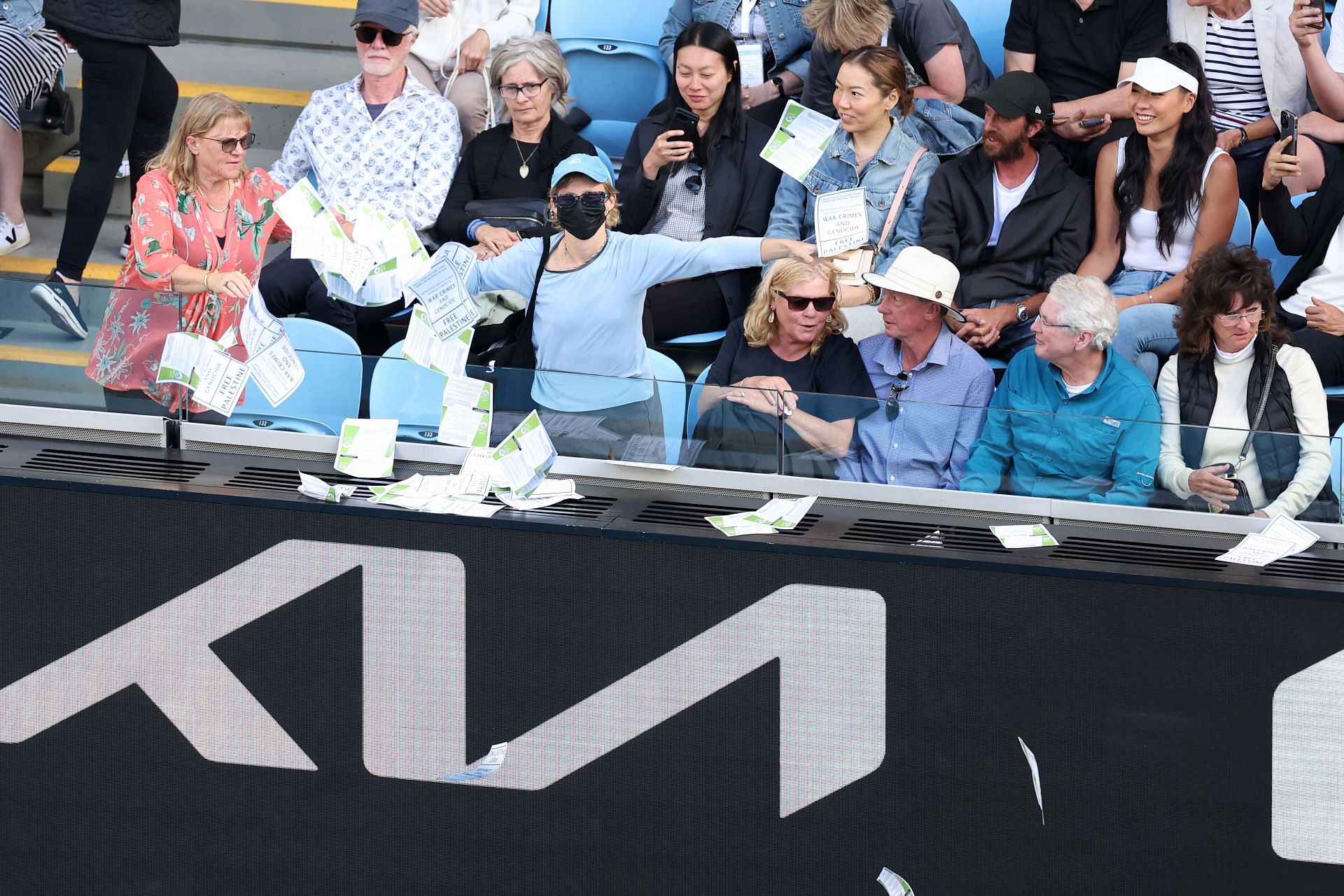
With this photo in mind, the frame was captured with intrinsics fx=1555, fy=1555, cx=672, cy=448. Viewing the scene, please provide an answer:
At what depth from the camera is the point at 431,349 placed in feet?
12.0

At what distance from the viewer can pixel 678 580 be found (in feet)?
10.6

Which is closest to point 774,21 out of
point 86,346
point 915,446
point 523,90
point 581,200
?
point 523,90

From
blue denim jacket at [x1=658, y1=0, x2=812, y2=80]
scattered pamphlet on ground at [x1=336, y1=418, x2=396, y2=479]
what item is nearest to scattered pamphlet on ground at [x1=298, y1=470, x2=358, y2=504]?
scattered pamphlet on ground at [x1=336, y1=418, x2=396, y2=479]

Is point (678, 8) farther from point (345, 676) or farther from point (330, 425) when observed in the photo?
point (345, 676)

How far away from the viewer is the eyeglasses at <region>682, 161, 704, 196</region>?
17.6ft

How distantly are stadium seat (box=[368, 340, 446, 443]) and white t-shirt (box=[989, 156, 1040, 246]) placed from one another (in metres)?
2.18

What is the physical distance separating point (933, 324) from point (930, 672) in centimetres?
142

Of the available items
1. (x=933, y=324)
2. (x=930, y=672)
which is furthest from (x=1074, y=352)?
(x=930, y=672)

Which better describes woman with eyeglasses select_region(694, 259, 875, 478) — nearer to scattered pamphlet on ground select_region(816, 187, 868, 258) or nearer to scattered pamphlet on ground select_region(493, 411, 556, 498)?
scattered pamphlet on ground select_region(816, 187, 868, 258)

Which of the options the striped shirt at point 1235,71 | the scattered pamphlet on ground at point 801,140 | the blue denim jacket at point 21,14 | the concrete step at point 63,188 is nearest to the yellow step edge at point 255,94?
the concrete step at point 63,188

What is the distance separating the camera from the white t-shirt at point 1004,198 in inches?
197

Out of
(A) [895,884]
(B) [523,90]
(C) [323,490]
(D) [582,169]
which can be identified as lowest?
(A) [895,884]

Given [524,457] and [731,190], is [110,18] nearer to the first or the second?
[731,190]

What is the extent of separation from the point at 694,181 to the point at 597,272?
109cm
